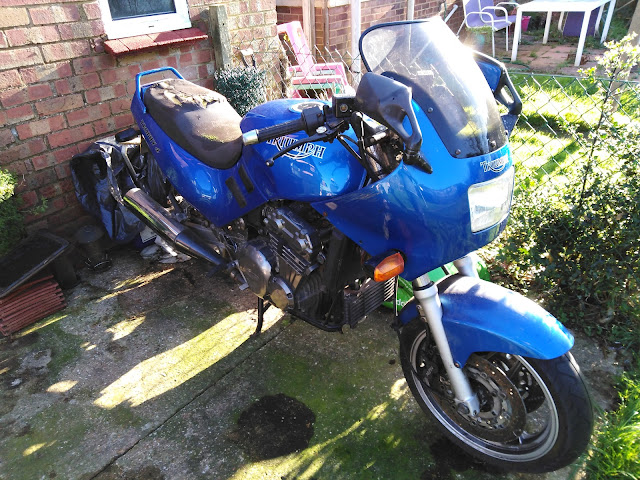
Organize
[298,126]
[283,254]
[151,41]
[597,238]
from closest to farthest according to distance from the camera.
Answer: [298,126] < [283,254] < [597,238] < [151,41]

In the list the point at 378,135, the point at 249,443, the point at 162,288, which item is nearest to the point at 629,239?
the point at 378,135

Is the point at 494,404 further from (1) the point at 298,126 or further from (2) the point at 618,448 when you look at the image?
(1) the point at 298,126

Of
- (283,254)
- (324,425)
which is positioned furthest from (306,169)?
(324,425)

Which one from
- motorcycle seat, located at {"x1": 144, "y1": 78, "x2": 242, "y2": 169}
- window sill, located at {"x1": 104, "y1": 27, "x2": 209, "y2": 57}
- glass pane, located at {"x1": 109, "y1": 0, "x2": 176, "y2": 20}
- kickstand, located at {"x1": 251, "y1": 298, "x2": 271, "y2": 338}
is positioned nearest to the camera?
motorcycle seat, located at {"x1": 144, "y1": 78, "x2": 242, "y2": 169}

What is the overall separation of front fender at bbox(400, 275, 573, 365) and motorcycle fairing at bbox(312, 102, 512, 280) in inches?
8.7

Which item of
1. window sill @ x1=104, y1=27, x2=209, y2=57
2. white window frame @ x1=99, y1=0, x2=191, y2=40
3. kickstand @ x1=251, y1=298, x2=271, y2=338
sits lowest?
kickstand @ x1=251, y1=298, x2=271, y2=338

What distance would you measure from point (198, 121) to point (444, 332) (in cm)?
161

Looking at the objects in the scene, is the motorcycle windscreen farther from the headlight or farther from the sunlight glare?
the sunlight glare

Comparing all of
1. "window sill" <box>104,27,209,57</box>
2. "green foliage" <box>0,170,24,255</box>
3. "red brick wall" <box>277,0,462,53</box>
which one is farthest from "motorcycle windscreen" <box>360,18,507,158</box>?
"red brick wall" <box>277,0,462,53</box>

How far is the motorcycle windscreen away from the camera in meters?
1.57

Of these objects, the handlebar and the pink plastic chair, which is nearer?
the handlebar

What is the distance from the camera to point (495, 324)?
1.72m

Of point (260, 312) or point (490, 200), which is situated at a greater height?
point (490, 200)

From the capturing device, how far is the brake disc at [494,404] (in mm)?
1848
